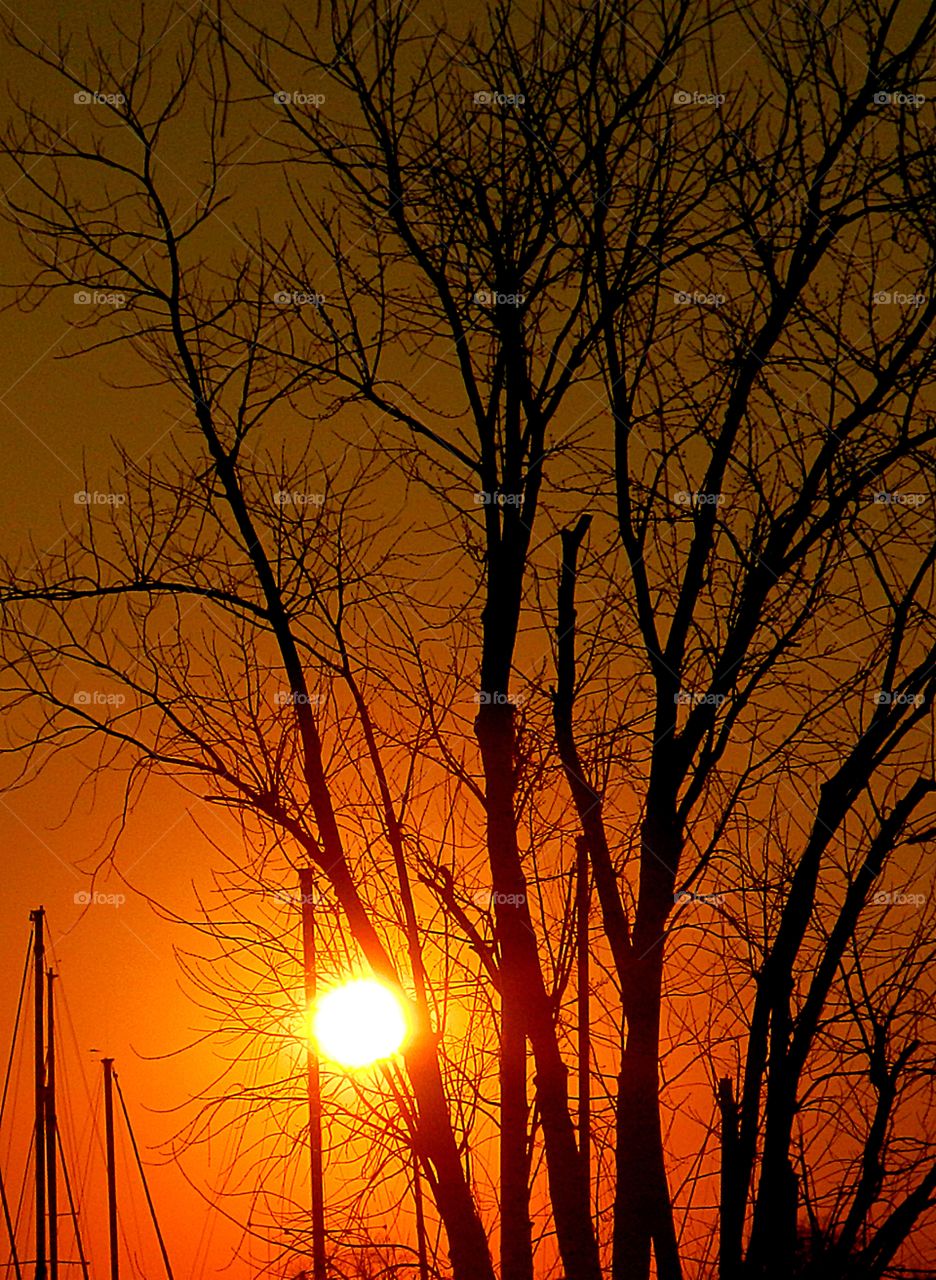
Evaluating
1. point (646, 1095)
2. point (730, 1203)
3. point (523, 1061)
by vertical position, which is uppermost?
point (523, 1061)

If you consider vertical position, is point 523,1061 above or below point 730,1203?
above

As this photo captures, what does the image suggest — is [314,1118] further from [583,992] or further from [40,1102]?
[40,1102]

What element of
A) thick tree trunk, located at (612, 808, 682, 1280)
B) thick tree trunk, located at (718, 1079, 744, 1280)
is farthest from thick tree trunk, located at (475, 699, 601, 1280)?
thick tree trunk, located at (718, 1079, 744, 1280)

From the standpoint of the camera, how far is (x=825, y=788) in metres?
5.25

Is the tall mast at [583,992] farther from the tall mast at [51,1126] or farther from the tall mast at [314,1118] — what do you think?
the tall mast at [51,1126]

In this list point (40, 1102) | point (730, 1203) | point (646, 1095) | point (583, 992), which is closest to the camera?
point (646, 1095)

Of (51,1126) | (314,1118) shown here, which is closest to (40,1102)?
(51,1126)

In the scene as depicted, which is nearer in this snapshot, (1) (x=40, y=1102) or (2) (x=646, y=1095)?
(2) (x=646, y=1095)

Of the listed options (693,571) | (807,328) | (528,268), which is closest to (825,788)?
(693,571)

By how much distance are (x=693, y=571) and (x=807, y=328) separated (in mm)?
1033

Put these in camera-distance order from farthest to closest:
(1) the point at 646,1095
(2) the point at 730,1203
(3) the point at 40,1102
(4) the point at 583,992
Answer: (3) the point at 40,1102, (4) the point at 583,992, (2) the point at 730,1203, (1) the point at 646,1095

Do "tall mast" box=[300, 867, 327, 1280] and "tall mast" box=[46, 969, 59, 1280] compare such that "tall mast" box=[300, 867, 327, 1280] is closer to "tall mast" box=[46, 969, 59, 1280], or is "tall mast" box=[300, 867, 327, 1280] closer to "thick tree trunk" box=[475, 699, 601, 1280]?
"thick tree trunk" box=[475, 699, 601, 1280]

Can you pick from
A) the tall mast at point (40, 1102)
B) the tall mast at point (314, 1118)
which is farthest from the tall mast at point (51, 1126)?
the tall mast at point (314, 1118)

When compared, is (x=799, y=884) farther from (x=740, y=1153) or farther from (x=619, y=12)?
(x=619, y=12)
